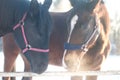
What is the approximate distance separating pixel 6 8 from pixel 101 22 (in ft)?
3.51

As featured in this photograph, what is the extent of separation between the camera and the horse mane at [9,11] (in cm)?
356

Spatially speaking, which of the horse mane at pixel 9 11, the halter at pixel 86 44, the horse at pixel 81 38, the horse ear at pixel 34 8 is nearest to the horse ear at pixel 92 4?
the horse at pixel 81 38

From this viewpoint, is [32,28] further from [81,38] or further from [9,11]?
[81,38]

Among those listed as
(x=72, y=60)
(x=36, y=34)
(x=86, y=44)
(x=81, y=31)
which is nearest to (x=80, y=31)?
(x=81, y=31)

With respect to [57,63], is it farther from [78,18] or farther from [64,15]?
[78,18]

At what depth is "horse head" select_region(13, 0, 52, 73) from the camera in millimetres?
3355

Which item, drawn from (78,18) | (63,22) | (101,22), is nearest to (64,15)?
(63,22)

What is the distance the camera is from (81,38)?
3.39m

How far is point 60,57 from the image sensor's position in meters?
4.02

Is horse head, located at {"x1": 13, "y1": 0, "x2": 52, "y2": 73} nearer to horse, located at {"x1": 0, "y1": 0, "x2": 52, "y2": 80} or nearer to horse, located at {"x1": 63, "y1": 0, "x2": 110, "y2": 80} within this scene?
horse, located at {"x1": 0, "y1": 0, "x2": 52, "y2": 80}

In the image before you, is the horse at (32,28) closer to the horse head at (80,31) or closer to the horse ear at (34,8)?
the horse ear at (34,8)

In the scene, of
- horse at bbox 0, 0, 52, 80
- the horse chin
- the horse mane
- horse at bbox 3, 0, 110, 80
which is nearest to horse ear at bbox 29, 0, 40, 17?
horse at bbox 0, 0, 52, 80

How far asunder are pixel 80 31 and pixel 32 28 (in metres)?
0.47

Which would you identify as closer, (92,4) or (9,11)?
(92,4)
